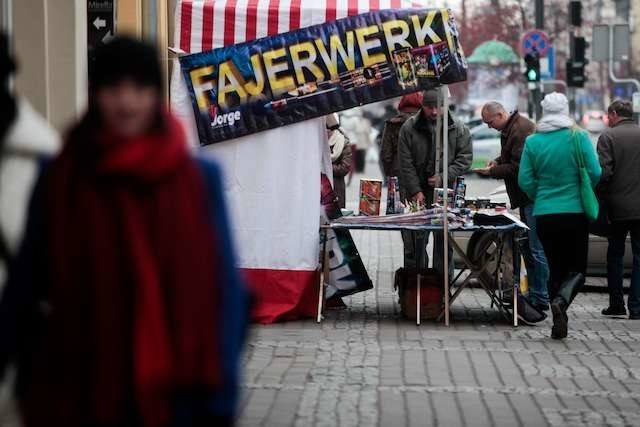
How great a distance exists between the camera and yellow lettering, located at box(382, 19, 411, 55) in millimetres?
11781

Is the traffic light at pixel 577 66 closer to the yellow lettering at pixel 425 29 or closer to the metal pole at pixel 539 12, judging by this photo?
the metal pole at pixel 539 12

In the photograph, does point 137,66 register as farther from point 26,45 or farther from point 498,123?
point 498,123

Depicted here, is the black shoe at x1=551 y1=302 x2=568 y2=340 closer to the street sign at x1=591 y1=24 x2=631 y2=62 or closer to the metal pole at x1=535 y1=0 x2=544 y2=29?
the street sign at x1=591 y1=24 x2=631 y2=62

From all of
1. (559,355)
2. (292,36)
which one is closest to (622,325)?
(559,355)

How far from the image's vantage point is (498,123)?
13.2 metres

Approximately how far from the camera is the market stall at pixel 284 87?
38.7 ft

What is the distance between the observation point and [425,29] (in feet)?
38.6

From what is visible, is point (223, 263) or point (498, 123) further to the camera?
point (498, 123)

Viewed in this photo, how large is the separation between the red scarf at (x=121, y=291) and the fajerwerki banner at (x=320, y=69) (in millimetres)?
8099

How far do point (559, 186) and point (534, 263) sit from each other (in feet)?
5.03

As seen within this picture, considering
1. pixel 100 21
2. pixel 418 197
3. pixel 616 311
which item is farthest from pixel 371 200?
pixel 100 21

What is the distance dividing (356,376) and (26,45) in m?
3.54

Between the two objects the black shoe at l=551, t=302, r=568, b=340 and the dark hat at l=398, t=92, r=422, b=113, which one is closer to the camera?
the black shoe at l=551, t=302, r=568, b=340

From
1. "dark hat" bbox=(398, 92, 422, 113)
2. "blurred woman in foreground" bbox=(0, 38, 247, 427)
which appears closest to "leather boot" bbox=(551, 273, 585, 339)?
"dark hat" bbox=(398, 92, 422, 113)
